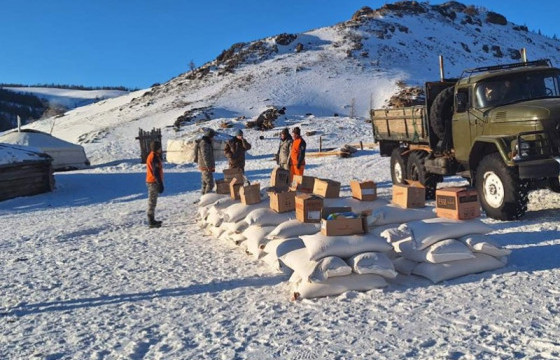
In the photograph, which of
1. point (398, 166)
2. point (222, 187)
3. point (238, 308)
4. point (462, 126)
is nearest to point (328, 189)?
point (222, 187)

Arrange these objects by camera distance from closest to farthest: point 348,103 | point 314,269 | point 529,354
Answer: point 529,354 < point 314,269 < point 348,103

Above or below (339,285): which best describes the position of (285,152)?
above

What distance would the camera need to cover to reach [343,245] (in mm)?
5215

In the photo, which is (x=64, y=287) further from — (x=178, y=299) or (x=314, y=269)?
(x=314, y=269)

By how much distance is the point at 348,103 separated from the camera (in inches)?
1991

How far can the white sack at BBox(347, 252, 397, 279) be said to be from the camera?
16.7ft

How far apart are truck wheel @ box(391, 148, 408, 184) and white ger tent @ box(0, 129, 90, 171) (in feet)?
65.4

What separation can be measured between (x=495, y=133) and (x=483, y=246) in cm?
350

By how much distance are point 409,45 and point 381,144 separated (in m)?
58.1

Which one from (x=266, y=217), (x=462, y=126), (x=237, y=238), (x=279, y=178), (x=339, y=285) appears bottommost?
(x=339, y=285)

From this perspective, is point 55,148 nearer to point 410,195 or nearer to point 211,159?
point 211,159

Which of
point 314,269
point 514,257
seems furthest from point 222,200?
point 514,257

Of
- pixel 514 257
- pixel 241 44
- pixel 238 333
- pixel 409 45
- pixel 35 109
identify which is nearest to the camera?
pixel 238 333

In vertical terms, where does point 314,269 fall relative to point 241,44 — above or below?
below
